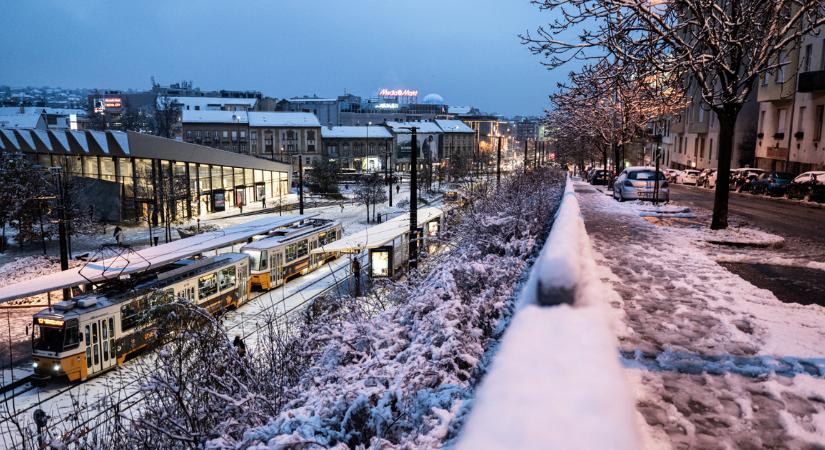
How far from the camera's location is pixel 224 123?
84.4m

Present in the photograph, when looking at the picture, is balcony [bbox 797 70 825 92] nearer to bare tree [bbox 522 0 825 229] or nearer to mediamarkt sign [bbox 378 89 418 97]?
bare tree [bbox 522 0 825 229]

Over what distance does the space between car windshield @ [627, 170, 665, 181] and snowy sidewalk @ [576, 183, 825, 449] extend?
14.0 meters

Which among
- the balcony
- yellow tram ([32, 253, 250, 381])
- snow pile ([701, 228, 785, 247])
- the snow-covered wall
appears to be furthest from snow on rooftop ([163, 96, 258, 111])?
the snow-covered wall

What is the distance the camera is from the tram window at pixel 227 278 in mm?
22969

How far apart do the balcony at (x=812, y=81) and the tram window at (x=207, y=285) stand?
1233 inches

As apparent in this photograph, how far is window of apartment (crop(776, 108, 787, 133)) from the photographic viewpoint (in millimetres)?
36719

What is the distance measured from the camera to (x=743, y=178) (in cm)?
3266

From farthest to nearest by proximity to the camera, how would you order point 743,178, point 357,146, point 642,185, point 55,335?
point 357,146 → point 743,178 → point 642,185 → point 55,335

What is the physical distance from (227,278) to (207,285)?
4.52 feet

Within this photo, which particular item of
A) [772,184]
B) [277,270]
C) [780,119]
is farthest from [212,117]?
[772,184]

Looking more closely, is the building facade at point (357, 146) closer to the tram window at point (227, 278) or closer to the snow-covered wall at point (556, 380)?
the tram window at point (227, 278)

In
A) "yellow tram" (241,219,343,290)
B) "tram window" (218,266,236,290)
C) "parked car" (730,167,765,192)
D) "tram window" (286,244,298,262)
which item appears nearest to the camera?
"tram window" (218,266,236,290)

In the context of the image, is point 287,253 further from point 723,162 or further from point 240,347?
point 723,162

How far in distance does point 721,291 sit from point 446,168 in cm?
8601
